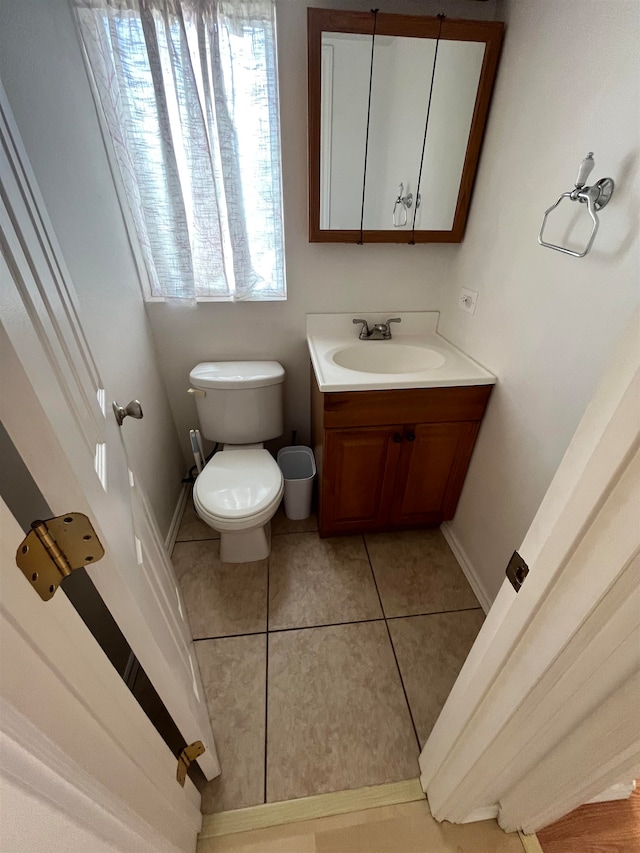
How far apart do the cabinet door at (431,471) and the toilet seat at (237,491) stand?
1.82 feet

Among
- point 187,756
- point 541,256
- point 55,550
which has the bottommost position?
point 187,756

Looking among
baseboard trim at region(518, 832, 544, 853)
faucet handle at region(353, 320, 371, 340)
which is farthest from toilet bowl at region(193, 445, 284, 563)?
baseboard trim at region(518, 832, 544, 853)

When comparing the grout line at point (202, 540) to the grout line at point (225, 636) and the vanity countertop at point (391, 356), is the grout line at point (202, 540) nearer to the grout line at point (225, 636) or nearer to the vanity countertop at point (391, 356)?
the grout line at point (225, 636)

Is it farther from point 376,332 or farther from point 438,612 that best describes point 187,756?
point 376,332

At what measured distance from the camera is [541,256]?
107 centimetres

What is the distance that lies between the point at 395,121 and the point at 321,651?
2.01 metres

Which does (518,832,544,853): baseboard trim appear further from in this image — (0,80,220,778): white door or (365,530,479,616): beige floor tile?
(0,80,220,778): white door

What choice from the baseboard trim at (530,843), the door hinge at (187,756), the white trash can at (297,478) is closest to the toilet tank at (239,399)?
the white trash can at (297,478)

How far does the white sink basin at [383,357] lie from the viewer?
164cm

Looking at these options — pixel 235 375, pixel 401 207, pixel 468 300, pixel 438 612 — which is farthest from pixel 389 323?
pixel 438 612

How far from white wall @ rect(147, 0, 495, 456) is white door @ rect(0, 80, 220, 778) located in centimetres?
97

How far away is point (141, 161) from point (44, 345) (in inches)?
49.4

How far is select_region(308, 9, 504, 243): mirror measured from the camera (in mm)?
1184

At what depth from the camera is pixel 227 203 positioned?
1.41m
